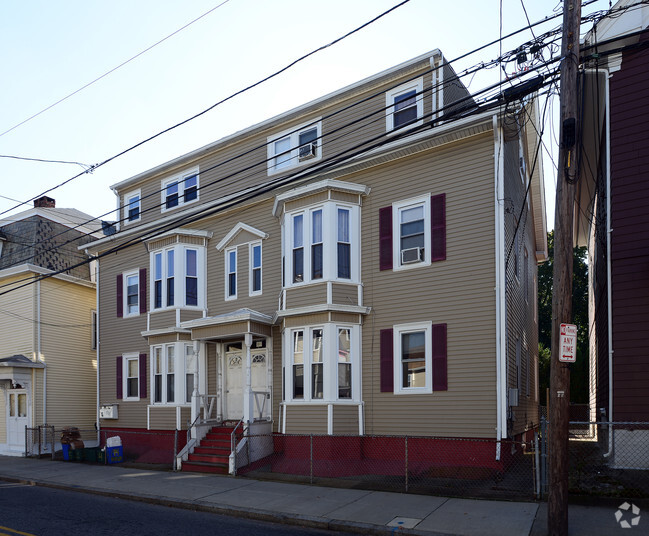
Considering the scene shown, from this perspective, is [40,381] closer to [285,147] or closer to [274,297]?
[274,297]

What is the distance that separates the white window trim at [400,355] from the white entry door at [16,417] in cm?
1585

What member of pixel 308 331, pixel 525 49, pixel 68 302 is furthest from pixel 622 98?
pixel 68 302

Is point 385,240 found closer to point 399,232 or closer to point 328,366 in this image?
point 399,232

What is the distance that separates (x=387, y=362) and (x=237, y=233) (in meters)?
6.71

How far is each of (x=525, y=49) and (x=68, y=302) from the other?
20.7 m

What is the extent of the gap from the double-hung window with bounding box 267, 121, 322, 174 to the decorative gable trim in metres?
1.84

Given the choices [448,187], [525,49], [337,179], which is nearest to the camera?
[525,49]

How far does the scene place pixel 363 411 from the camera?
15914mm

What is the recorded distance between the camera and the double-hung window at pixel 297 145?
59.7 feet

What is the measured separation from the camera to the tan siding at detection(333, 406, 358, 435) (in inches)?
618

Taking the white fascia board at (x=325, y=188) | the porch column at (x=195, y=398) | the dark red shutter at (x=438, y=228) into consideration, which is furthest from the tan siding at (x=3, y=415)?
the dark red shutter at (x=438, y=228)

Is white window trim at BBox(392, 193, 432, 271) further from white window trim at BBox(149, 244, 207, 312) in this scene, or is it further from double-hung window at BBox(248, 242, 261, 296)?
white window trim at BBox(149, 244, 207, 312)

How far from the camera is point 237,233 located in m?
19.5

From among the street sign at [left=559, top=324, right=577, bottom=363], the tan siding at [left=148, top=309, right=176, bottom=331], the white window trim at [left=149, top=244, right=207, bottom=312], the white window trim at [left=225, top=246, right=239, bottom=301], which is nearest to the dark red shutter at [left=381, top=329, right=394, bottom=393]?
the white window trim at [left=225, top=246, right=239, bottom=301]
